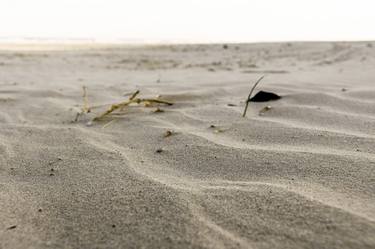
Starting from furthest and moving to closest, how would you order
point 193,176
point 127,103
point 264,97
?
point 264,97 → point 127,103 → point 193,176

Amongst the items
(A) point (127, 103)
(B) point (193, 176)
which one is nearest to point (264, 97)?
(A) point (127, 103)

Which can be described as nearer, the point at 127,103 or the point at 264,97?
the point at 127,103

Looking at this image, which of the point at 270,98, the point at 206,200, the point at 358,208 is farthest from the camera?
the point at 270,98

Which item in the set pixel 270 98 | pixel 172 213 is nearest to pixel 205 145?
A: pixel 172 213

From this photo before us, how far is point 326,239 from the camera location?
0.90 m

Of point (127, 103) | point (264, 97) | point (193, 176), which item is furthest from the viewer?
point (264, 97)

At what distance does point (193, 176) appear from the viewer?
4.33 feet

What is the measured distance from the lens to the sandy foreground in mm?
971

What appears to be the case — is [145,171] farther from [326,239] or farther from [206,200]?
[326,239]

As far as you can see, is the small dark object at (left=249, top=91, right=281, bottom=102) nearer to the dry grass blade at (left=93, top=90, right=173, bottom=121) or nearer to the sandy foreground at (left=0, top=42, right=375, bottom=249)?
the sandy foreground at (left=0, top=42, right=375, bottom=249)

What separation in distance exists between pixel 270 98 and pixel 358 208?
141cm

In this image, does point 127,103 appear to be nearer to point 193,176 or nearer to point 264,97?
point 264,97

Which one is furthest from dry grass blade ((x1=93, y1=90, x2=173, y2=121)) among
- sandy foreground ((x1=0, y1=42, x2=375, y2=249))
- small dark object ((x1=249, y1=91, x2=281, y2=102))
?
small dark object ((x1=249, y1=91, x2=281, y2=102))

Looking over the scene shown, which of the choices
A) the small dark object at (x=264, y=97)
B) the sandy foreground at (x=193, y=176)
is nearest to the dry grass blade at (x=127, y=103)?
the sandy foreground at (x=193, y=176)
